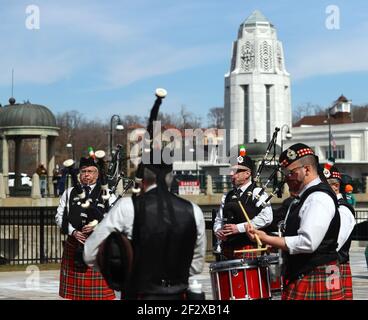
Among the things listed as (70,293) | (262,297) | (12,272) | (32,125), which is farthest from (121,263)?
(32,125)

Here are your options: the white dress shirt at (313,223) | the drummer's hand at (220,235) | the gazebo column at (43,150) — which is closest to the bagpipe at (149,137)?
the white dress shirt at (313,223)

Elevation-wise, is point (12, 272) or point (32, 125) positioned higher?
point (32, 125)

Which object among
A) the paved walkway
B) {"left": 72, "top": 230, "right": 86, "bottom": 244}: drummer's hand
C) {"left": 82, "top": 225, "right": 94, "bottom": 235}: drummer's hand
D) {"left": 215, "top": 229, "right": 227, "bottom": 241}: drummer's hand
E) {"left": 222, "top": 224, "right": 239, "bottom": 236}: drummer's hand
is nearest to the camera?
{"left": 82, "top": 225, "right": 94, "bottom": 235}: drummer's hand

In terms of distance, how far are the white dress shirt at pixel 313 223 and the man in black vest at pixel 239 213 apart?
2587mm

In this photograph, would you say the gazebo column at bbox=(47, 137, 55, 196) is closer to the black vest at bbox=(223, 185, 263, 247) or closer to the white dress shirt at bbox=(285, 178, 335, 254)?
the black vest at bbox=(223, 185, 263, 247)

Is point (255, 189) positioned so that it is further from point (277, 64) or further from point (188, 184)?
point (277, 64)

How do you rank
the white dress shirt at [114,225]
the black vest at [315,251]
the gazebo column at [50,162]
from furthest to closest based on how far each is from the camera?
the gazebo column at [50,162]
the black vest at [315,251]
the white dress shirt at [114,225]

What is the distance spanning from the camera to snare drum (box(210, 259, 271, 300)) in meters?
7.04

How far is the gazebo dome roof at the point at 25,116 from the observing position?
28156 mm

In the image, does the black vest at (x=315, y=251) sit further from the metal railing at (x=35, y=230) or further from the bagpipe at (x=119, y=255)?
the metal railing at (x=35, y=230)

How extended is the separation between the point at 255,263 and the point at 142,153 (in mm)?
2148

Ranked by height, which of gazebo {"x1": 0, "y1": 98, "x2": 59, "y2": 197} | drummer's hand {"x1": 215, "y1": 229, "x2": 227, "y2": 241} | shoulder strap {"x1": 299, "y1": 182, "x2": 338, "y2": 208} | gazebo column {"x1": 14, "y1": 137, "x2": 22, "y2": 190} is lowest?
drummer's hand {"x1": 215, "y1": 229, "x2": 227, "y2": 241}

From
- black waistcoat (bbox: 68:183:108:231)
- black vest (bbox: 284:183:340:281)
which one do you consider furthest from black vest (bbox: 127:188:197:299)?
black waistcoat (bbox: 68:183:108:231)
